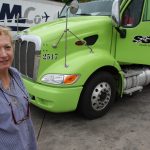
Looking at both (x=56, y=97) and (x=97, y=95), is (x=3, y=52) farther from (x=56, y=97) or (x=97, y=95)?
(x=97, y=95)

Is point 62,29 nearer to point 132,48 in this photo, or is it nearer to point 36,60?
point 36,60

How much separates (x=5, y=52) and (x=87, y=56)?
10.1 ft

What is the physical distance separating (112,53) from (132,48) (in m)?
0.48

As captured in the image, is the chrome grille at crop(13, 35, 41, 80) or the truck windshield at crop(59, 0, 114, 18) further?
the truck windshield at crop(59, 0, 114, 18)

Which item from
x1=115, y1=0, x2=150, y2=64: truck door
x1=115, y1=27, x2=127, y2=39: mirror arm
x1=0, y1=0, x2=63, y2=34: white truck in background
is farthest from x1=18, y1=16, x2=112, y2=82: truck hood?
x1=0, y1=0, x2=63, y2=34: white truck in background

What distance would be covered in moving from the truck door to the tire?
0.61 metres

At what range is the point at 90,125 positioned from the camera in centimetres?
491

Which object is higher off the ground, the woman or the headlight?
the woman

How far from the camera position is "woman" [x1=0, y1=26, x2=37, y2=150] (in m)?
1.83

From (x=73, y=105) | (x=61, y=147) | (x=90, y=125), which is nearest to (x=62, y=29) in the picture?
(x=73, y=105)

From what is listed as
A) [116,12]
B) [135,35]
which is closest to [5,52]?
[116,12]

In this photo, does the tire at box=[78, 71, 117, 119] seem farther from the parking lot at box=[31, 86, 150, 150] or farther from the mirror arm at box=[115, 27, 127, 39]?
the mirror arm at box=[115, 27, 127, 39]

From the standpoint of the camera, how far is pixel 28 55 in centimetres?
509

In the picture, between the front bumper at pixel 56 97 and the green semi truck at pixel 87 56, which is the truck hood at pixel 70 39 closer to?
the green semi truck at pixel 87 56
